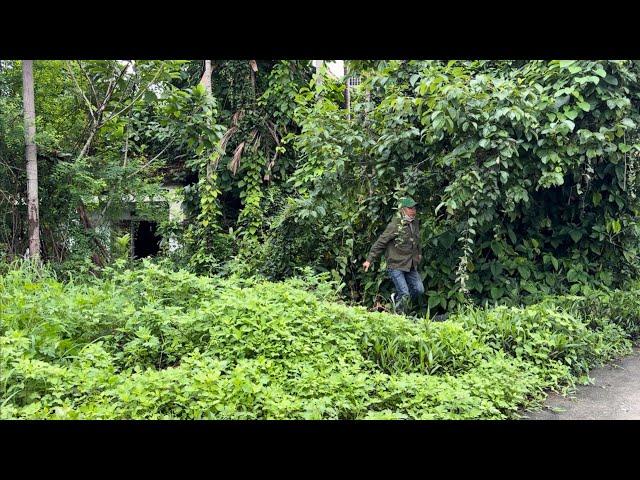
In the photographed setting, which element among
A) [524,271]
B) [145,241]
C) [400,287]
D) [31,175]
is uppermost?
[31,175]

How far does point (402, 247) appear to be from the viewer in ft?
21.6

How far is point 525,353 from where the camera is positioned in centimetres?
484

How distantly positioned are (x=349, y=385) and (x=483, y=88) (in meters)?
3.99

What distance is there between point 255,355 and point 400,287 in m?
3.05

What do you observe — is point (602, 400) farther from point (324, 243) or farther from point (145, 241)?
point (145, 241)

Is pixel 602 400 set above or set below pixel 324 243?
below

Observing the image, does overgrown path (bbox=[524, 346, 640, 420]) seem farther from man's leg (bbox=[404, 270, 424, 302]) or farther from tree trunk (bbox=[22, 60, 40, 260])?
tree trunk (bbox=[22, 60, 40, 260])

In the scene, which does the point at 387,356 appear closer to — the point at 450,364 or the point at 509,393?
the point at 450,364

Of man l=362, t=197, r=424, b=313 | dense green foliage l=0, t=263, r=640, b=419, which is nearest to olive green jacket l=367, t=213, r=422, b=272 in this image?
man l=362, t=197, r=424, b=313

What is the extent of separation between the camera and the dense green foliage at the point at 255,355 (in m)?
3.25

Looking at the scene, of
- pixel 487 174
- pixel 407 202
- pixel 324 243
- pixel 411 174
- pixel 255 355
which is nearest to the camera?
pixel 255 355

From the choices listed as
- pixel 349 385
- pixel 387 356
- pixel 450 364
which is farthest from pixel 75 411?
pixel 450 364

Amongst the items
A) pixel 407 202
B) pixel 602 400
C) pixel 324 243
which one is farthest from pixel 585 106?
pixel 324 243

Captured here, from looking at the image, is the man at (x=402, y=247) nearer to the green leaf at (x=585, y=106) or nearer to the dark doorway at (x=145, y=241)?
the green leaf at (x=585, y=106)
